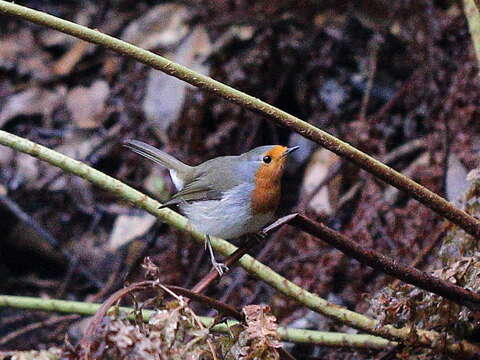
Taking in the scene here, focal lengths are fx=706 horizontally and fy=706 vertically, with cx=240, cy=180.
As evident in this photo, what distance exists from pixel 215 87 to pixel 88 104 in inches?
157

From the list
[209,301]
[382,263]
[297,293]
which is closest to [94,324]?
[209,301]

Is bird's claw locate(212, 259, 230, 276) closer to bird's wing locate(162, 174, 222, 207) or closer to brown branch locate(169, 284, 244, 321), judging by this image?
brown branch locate(169, 284, 244, 321)

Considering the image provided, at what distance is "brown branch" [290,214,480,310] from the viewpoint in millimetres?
2145

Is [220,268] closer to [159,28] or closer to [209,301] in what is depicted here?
[209,301]

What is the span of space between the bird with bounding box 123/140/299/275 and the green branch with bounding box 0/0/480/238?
94cm

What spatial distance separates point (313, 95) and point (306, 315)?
72.6 inches

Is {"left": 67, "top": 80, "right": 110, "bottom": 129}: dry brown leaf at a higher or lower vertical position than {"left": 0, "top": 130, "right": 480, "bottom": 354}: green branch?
lower

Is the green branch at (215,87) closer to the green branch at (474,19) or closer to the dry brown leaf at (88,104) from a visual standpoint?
the green branch at (474,19)

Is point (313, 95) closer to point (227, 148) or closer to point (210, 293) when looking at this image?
point (227, 148)

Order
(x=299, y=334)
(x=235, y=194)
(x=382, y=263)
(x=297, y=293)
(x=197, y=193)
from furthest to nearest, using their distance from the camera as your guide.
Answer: (x=197, y=193)
(x=235, y=194)
(x=299, y=334)
(x=297, y=293)
(x=382, y=263)

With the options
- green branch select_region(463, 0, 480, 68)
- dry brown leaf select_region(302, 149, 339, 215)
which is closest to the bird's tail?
dry brown leaf select_region(302, 149, 339, 215)

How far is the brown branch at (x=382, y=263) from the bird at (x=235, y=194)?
792mm

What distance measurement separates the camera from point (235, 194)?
3229 mm

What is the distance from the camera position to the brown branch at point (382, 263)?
214 cm
